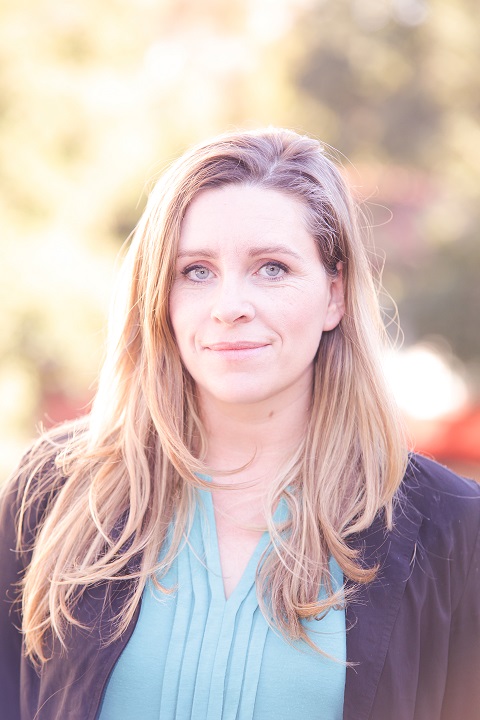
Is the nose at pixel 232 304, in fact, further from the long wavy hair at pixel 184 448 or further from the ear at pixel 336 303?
the ear at pixel 336 303

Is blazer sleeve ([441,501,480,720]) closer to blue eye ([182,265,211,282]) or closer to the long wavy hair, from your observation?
the long wavy hair

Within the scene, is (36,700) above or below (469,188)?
below

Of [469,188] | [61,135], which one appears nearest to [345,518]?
[61,135]

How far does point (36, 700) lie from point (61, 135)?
25.9 feet

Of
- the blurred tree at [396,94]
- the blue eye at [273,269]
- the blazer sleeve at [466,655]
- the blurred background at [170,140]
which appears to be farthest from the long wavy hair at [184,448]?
the blurred tree at [396,94]

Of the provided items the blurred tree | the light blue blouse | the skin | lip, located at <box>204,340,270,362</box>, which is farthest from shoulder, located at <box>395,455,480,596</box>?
the blurred tree

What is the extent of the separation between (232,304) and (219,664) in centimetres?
79

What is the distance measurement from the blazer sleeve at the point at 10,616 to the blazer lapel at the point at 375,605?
2.84 ft

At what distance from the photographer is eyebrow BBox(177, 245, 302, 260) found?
1.94 m

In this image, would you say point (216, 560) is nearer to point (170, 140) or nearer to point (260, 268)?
point (260, 268)

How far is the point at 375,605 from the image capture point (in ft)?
6.44

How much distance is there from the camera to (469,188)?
456 inches

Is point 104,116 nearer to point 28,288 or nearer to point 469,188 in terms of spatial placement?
point 28,288

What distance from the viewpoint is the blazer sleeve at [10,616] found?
85.0 inches
